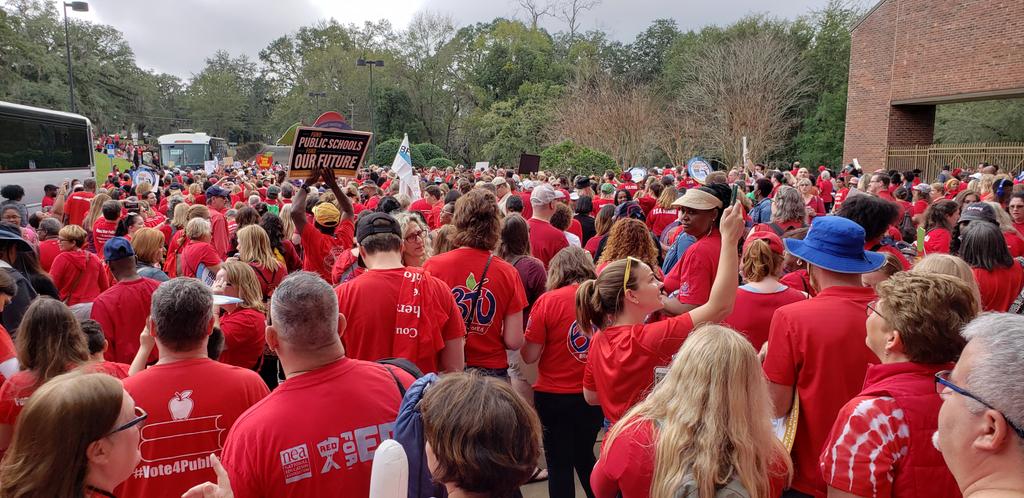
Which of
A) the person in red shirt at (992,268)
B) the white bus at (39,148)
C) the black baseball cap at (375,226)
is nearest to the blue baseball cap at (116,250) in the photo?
the black baseball cap at (375,226)

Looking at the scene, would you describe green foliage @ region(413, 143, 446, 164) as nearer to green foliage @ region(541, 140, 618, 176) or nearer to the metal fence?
green foliage @ region(541, 140, 618, 176)

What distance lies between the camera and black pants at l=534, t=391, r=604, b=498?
161 inches

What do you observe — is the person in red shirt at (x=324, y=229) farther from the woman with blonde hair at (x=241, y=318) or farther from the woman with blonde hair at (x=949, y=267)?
the woman with blonde hair at (x=949, y=267)

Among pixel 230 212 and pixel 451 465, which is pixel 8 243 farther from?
pixel 451 465

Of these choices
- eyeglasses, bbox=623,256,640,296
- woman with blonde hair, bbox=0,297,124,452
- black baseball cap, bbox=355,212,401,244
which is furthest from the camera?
black baseball cap, bbox=355,212,401,244

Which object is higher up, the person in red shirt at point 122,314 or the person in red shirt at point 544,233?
the person in red shirt at point 544,233

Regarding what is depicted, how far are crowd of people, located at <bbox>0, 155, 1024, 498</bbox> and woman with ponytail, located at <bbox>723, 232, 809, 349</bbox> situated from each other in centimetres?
1

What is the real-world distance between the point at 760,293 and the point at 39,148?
22527 millimetres

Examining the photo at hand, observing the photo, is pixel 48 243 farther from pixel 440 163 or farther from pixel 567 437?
pixel 440 163

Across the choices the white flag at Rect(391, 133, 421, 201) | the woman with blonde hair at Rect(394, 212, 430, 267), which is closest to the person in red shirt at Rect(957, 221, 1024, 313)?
the woman with blonde hair at Rect(394, 212, 430, 267)

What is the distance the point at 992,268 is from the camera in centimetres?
483

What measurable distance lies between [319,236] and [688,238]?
3.52m

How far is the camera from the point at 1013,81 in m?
20.1

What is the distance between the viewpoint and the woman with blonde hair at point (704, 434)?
2.07m
